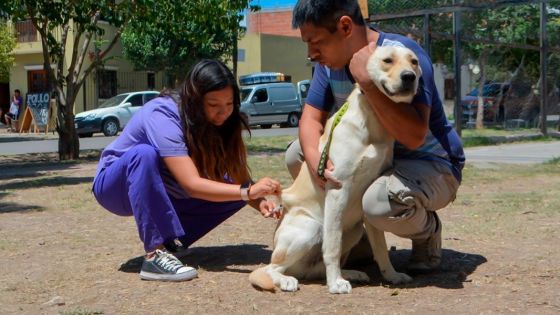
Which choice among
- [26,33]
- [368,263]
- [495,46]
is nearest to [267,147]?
[495,46]

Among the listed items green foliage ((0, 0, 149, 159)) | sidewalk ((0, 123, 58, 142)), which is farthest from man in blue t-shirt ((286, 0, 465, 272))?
sidewalk ((0, 123, 58, 142))

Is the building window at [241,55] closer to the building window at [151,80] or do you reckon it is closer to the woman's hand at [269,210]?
the building window at [151,80]

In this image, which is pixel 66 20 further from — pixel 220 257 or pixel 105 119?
pixel 105 119

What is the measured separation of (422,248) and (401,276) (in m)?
0.32

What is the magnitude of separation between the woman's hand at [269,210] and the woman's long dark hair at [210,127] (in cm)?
45

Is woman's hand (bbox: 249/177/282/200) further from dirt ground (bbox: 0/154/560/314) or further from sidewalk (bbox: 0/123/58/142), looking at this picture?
sidewalk (bbox: 0/123/58/142)

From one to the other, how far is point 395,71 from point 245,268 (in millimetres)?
1708

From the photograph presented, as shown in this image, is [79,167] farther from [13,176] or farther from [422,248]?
[422,248]

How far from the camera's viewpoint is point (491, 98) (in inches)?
938

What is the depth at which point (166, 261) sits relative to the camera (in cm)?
426

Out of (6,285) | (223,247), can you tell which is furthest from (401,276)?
(6,285)

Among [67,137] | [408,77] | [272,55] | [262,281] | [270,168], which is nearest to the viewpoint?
[408,77]

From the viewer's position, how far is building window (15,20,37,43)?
35406 millimetres

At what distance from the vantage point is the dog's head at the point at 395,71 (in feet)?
11.0
